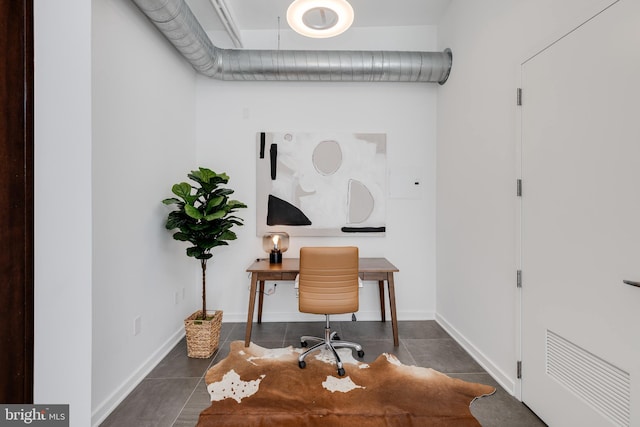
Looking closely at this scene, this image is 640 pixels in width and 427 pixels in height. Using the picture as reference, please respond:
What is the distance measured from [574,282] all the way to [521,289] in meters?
0.46

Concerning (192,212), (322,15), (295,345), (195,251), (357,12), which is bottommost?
(295,345)

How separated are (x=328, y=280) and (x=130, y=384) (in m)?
1.65

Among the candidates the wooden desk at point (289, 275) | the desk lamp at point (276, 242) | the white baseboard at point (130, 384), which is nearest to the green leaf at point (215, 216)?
the wooden desk at point (289, 275)

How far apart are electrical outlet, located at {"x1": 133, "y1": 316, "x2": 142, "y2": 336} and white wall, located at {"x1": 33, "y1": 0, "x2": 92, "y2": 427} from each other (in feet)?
5.13

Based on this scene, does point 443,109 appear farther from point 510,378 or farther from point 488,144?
point 510,378

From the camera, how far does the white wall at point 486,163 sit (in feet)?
6.84

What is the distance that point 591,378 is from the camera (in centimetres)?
155

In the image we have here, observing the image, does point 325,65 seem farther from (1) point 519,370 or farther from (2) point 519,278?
(1) point 519,370

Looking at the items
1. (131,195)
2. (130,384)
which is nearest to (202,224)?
(131,195)

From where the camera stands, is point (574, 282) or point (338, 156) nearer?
point (574, 282)

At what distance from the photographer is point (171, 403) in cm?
204

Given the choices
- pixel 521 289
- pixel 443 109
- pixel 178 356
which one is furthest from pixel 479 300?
pixel 178 356

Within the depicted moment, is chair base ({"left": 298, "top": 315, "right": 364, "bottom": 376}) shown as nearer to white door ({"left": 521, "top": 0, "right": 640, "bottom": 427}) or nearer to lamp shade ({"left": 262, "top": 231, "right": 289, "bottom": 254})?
lamp shade ({"left": 262, "top": 231, "right": 289, "bottom": 254})

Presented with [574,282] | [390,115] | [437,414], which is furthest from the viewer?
[390,115]
